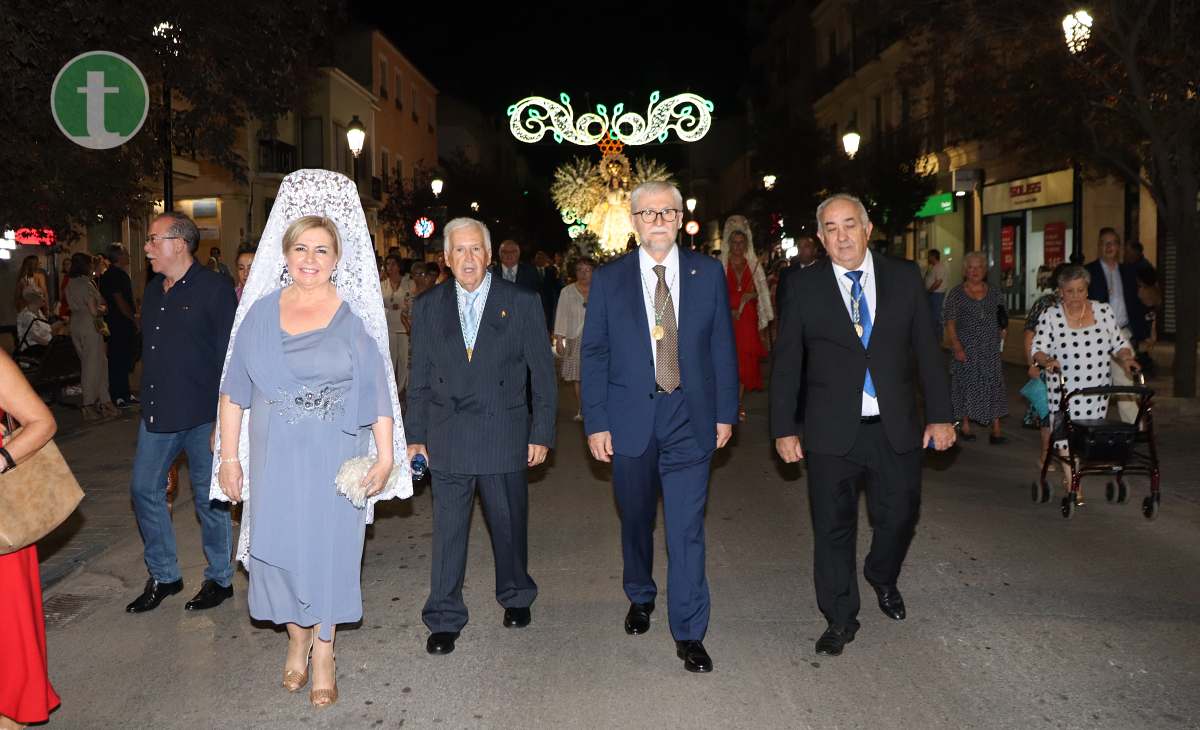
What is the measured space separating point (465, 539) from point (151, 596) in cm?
198

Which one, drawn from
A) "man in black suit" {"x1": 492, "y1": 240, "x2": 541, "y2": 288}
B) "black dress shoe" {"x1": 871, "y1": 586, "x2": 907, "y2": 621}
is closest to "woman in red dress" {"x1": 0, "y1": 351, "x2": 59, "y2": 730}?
"black dress shoe" {"x1": 871, "y1": 586, "x2": 907, "y2": 621}

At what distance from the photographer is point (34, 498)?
4055 millimetres

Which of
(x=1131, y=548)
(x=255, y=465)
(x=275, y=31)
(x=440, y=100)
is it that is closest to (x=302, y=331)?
(x=255, y=465)

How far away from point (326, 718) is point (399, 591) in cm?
197

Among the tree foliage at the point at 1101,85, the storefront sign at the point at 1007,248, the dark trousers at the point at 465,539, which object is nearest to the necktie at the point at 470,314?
the dark trousers at the point at 465,539

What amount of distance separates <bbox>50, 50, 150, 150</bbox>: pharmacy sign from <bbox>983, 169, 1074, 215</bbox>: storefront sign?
20.2 m

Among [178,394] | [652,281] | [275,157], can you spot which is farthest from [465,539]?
[275,157]

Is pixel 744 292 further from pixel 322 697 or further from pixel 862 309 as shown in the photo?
pixel 322 697

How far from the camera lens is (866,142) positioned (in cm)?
4019

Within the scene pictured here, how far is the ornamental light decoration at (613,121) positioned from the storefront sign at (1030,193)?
805 centimetres

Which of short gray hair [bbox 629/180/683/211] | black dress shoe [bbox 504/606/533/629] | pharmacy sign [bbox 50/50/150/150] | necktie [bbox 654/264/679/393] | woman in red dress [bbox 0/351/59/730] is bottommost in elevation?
black dress shoe [bbox 504/606/533/629]

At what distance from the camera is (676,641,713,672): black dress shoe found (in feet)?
16.8

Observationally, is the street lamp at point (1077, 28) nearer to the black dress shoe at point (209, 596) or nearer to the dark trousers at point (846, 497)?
the dark trousers at point (846, 497)

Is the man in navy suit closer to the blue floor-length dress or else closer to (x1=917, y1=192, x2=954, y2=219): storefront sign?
the blue floor-length dress
